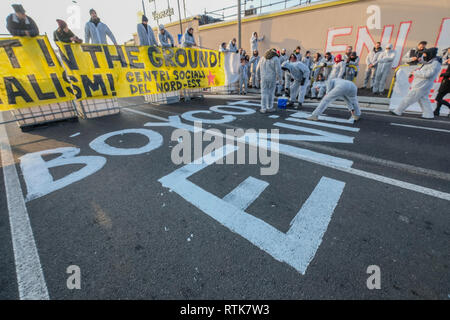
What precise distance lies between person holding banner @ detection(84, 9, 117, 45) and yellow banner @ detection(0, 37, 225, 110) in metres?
1.38

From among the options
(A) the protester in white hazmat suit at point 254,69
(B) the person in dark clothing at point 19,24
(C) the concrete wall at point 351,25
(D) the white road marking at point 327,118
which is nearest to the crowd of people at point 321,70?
(B) the person in dark clothing at point 19,24

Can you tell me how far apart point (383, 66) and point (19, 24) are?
13.3 metres

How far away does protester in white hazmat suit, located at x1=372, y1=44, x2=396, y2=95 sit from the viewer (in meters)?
9.09

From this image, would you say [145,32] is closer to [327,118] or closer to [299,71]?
[299,71]

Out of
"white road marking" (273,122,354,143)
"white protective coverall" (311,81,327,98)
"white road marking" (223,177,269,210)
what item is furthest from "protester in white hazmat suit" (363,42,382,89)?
"white road marking" (223,177,269,210)

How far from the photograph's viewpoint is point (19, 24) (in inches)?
183

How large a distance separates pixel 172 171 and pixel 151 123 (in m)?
2.86

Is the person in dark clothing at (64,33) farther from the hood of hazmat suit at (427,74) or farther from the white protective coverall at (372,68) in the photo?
the white protective coverall at (372,68)

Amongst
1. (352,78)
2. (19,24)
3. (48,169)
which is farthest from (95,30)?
(352,78)

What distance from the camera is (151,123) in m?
5.17

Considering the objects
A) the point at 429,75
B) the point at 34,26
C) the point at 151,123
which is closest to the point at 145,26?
the point at 34,26

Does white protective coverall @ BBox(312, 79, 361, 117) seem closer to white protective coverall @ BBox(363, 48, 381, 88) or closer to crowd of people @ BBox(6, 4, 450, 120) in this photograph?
crowd of people @ BBox(6, 4, 450, 120)

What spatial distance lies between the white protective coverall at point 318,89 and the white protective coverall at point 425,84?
333cm
